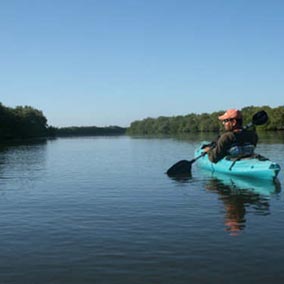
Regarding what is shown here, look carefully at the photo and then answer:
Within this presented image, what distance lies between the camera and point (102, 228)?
1307 centimetres

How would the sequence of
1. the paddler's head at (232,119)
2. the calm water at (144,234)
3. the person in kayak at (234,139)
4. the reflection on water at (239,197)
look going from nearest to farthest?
the calm water at (144,234), the reflection on water at (239,197), the paddler's head at (232,119), the person in kayak at (234,139)

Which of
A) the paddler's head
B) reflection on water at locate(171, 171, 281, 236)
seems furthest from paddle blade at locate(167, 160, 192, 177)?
the paddler's head

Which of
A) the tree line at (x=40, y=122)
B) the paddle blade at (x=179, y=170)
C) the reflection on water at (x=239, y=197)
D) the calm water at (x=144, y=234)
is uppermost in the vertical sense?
the tree line at (x=40, y=122)

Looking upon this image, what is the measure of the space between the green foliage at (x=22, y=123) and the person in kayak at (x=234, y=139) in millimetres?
98122

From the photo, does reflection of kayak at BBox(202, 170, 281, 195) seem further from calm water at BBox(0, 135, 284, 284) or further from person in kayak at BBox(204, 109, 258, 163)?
person in kayak at BBox(204, 109, 258, 163)

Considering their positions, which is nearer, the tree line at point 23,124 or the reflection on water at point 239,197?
the reflection on water at point 239,197

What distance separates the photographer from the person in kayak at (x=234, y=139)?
824 inches

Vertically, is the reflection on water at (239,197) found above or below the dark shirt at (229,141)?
below

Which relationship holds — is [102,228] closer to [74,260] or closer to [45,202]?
[74,260]

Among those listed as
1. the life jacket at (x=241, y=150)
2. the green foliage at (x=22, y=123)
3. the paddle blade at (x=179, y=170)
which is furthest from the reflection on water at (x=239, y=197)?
the green foliage at (x=22, y=123)

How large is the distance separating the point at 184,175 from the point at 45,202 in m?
10.7

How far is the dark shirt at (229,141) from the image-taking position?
71.2 ft

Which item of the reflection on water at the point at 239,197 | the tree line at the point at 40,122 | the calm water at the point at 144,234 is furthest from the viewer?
the tree line at the point at 40,122

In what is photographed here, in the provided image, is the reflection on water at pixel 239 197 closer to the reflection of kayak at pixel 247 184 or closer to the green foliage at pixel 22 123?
the reflection of kayak at pixel 247 184
